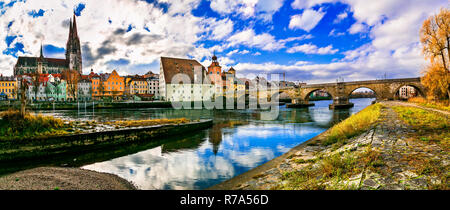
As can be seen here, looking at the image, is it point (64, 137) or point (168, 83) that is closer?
point (64, 137)

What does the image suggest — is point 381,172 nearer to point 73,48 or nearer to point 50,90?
point 50,90

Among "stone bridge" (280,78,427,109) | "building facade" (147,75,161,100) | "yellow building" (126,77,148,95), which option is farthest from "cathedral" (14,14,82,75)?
A: "stone bridge" (280,78,427,109)

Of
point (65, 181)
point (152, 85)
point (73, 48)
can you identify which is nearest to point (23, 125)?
point (65, 181)

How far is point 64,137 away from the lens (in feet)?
34.8

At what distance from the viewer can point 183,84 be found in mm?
74500

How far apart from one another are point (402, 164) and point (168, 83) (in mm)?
72297

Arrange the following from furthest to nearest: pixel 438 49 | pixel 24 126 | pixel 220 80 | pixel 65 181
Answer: pixel 220 80
pixel 438 49
pixel 24 126
pixel 65 181

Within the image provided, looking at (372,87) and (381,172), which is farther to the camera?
(372,87)

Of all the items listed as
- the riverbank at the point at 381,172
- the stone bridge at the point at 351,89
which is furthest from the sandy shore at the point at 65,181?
the stone bridge at the point at 351,89

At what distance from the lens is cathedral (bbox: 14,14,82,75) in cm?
11394

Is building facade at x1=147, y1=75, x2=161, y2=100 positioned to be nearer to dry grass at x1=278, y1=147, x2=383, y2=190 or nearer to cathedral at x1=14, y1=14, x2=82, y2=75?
cathedral at x1=14, y1=14, x2=82, y2=75

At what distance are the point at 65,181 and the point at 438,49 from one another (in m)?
35.4
